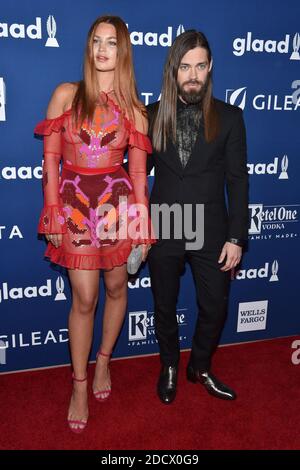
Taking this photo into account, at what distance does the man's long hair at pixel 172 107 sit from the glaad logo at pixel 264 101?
1.71 feet

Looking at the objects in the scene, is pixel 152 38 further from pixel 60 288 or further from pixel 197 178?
pixel 60 288

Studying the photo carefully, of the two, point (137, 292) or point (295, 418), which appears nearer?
point (295, 418)

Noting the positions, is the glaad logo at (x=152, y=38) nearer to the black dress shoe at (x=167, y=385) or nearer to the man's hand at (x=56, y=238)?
the man's hand at (x=56, y=238)

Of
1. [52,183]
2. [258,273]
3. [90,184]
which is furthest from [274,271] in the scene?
[52,183]

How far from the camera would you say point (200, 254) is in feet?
7.93

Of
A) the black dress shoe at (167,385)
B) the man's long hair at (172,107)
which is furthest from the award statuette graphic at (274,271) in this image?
the man's long hair at (172,107)

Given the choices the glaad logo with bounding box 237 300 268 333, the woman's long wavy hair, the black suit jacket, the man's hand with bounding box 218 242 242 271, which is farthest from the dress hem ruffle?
the glaad logo with bounding box 237 300 268 333

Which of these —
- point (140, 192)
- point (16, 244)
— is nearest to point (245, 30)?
point (140, 192)

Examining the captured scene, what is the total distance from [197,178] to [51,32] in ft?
3.47

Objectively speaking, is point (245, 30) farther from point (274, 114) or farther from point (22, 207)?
point (22, 207)

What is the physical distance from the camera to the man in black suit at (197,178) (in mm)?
2201

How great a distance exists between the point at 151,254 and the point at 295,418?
115 centimetres

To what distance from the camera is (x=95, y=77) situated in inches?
83.7

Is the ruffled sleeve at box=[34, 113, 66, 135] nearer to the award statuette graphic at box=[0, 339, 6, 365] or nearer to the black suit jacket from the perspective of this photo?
the black suit jacket
